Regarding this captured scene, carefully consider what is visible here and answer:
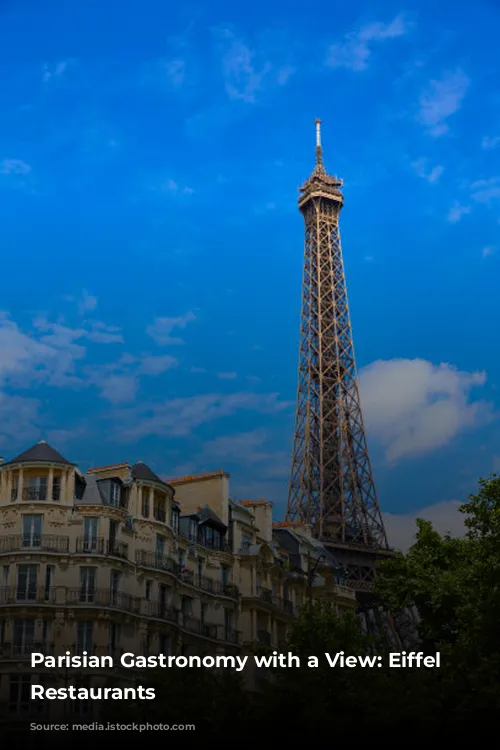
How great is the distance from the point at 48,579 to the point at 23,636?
9.26ft

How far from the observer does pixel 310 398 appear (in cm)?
12194

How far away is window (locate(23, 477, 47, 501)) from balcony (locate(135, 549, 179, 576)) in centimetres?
552

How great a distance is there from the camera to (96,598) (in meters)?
52.4

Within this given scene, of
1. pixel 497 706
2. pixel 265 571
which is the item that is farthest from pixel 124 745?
pixel 265 571

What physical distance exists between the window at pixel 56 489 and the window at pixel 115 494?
9.08 feet

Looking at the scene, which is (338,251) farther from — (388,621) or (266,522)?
(266,522)

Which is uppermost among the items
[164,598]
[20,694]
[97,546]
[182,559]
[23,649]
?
[182,559]

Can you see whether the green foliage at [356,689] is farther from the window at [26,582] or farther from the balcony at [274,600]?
the balcony at [274,600]

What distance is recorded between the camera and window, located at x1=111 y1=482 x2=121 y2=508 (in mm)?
55875

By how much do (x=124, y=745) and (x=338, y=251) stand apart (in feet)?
321

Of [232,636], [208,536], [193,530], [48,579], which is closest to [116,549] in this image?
[48,579]

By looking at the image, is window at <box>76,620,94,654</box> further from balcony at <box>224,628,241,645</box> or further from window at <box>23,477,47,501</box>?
balcony at <box>224,628,241,645</box>

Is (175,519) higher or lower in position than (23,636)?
higher

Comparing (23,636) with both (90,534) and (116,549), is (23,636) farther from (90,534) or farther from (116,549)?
(116,549)
